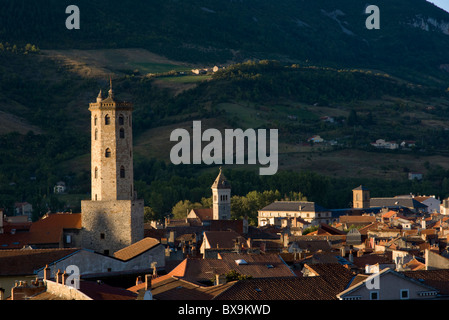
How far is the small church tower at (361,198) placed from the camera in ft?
474

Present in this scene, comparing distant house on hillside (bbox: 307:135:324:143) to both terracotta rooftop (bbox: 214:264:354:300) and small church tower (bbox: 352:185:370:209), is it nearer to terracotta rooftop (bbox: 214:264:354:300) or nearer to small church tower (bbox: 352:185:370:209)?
small church tower (bbox: 352:185:370:209)

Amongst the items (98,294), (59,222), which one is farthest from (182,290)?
(59,222)

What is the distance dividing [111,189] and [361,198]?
8265 centimetres

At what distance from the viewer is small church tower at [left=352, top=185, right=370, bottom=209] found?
145 meters

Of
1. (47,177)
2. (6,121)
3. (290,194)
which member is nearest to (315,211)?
(290,194)

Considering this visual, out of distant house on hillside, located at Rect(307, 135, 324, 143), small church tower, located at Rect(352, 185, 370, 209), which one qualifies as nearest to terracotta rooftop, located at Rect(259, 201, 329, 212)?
small church tower, located at Rect(352, 185, 370, 209)

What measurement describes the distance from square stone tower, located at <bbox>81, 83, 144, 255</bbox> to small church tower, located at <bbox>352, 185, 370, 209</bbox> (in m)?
80.1

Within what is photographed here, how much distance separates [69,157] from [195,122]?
28116 millimetres

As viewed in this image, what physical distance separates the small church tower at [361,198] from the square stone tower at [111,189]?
8012cm

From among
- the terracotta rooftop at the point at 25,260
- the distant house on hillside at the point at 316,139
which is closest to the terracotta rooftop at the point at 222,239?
the terracotta rooftop at the point at 25,260

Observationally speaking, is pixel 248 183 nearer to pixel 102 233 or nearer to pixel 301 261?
pixel 102 233

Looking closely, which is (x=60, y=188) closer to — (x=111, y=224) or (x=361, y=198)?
(x=361, y=198)
